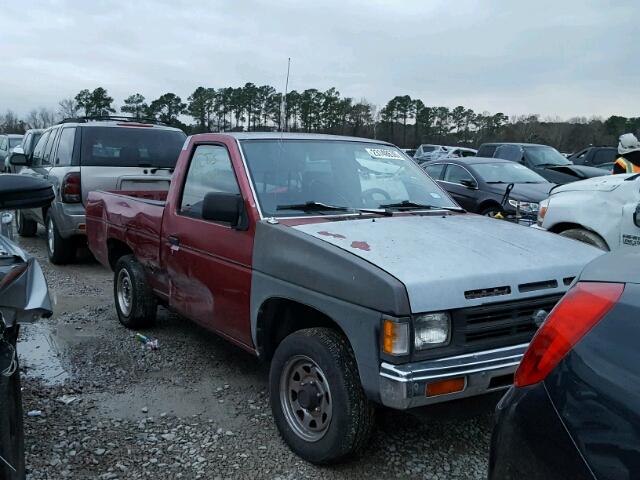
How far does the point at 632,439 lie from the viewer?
5.03 ft

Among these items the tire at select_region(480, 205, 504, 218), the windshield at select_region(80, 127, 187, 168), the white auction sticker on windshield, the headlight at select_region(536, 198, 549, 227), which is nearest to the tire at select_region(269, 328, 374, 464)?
the white auction sticker on windshield

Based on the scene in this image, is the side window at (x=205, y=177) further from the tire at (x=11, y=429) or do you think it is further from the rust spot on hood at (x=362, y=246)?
the tire at (x=11, y=429)

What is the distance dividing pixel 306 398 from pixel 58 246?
254 inches

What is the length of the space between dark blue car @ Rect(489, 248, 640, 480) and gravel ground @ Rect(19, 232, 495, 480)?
112 centimetres

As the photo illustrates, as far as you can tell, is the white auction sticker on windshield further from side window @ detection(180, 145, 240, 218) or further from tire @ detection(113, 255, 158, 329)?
tire @ detection(113, 255, 158, 329)

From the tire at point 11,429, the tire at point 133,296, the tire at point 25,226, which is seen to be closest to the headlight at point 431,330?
the tire at point 11,429

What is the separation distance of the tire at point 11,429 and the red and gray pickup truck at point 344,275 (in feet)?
4.51

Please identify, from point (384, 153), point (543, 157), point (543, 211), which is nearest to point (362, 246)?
point (384, 153)

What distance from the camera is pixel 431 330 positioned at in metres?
2.87

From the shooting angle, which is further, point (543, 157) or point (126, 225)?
point (543, 157)

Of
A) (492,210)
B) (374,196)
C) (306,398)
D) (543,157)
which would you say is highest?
(543,157)

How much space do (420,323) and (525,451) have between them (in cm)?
104

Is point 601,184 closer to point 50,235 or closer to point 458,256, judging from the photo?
point 458,256

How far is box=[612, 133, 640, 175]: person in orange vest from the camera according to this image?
771cm
